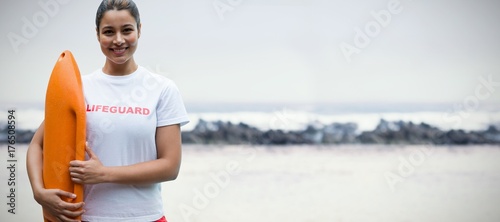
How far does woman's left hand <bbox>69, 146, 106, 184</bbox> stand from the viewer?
135 cm

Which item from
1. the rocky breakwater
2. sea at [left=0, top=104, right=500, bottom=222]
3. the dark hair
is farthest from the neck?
the rocky breakwater

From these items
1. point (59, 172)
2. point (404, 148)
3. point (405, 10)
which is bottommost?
point (404, 148)

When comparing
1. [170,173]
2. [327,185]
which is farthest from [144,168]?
[327,185]

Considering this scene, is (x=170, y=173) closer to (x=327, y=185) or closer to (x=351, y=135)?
(x=327, y=185)

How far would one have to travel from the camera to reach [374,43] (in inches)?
188

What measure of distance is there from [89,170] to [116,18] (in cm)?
35

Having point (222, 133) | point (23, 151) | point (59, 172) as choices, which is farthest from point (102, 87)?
point (222, 133)

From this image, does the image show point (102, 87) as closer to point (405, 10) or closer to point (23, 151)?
point (23, 151)

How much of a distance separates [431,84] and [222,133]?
174 cm

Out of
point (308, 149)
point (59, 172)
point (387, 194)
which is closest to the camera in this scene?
point (59, 172)

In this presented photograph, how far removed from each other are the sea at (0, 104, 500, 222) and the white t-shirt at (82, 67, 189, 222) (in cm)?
243

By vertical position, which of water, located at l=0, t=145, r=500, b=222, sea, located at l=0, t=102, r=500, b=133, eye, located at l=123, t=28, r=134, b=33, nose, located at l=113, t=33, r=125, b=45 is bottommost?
water, located at l=0, t=145, r=500, b=222

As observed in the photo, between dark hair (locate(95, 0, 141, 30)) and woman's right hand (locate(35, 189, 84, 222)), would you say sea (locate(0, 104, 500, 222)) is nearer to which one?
woman's right hand (locate(35, 189, 84, 222))

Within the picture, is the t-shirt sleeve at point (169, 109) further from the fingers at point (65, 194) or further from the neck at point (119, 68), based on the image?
the fingers at point (65, 194)
